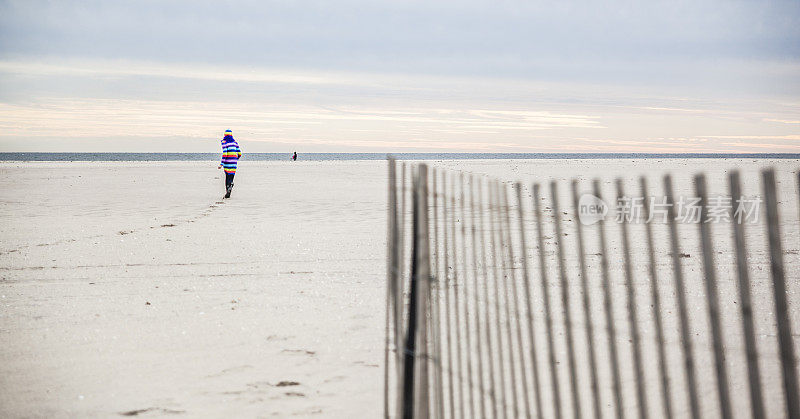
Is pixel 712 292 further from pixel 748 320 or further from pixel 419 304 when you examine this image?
pixel 419 304

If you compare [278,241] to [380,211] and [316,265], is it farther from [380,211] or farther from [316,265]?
[380,211]

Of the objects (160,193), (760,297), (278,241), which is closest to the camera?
(760,297)

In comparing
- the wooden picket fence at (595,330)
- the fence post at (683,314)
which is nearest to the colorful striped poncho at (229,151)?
the wooden picket fence at (595,330)

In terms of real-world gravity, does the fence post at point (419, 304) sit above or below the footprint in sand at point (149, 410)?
above

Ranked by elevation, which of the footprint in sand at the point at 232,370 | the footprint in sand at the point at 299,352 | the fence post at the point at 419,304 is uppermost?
the fence post at the point at 419,304

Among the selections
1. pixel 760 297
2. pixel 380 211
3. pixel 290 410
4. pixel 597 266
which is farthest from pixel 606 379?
pixel 380 211

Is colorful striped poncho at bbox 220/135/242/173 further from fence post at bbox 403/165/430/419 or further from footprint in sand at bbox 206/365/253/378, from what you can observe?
fence post at bbox 403/165/430/419

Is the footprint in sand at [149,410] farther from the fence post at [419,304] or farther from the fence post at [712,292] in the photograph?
the fence post at [712,292]

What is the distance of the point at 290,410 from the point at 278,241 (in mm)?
6237

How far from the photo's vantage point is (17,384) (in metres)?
4.16

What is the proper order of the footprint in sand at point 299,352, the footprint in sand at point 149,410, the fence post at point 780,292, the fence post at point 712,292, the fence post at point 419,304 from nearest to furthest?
the fence post at point 780,292 → the fence post at point 712,292 → the fence post at point 419,304 → the footprint in sand at point 149,410 → the footprint in sand at point 299,352

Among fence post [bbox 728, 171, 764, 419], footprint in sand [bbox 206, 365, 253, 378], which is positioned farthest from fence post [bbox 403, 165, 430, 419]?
footprint in sand [bbox 206, 365, 253, 378]

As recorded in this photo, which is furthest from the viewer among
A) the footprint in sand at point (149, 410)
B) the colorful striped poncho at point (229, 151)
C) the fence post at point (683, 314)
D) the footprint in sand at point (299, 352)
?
the colorful striped poncho at point (229, 151)

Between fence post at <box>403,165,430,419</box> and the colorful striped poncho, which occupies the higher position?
the colorful striped poncho
